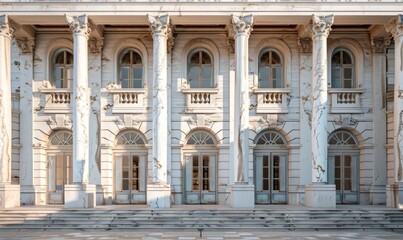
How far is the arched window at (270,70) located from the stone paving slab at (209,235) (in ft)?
29.7

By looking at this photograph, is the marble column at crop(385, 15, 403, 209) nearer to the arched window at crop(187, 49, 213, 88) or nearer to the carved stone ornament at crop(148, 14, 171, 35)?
the arched window at crop(187, 49, 213, 88)

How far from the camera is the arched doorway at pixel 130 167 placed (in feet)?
88.9

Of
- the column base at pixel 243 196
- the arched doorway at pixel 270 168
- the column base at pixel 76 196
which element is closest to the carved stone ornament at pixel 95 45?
the column base at pixel 76 196

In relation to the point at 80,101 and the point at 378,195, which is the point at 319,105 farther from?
the point at 80,101

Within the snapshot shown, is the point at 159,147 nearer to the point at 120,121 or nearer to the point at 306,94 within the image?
the point at 120,121

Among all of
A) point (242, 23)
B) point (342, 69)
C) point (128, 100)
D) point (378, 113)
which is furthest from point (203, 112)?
point (378, 113)

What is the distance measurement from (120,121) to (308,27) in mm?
9618

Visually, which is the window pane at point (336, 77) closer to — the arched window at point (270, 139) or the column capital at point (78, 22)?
the arched window at point (270, 139)

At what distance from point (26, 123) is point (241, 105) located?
1036 centimetres

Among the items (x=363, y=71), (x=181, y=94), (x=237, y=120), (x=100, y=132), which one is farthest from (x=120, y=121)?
(x=363, y=71)

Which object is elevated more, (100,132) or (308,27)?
(308,27)

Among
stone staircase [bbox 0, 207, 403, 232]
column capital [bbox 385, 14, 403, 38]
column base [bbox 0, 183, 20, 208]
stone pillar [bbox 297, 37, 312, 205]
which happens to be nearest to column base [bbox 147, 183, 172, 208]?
stone staircase [bbox 0, 207, 403, 232]

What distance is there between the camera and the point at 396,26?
24328 millimetres

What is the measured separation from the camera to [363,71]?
2723 centimetres
